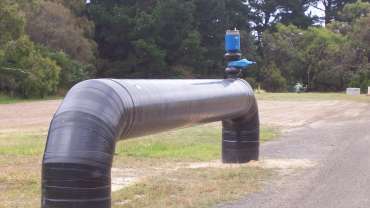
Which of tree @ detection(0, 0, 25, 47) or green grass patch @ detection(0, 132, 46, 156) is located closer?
green grass patch @ detection(0, 132, 46, 156)

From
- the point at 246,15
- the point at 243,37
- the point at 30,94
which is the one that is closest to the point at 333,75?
the point at 243,37

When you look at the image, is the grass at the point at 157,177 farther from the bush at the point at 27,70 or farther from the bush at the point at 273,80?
the bush at the point at 273,80

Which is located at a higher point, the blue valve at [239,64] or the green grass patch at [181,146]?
the blue valve at [239,64]

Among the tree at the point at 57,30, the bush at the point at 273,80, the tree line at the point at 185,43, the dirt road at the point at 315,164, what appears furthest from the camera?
the bush at the point at 273,80

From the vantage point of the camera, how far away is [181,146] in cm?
1689

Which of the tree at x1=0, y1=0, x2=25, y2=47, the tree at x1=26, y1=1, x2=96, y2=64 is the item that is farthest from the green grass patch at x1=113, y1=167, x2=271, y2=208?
the tree at x1=26, y1=1, x2=96, y2=64

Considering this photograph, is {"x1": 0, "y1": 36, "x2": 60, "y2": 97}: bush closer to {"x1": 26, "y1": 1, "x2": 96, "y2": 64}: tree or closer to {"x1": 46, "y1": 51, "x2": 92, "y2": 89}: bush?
{"x1": 46, "y1": 51, "x2": 92, "y2": 89}: bush

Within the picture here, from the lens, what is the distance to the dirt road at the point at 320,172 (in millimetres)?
8812

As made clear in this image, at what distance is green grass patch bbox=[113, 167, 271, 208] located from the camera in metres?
8.65

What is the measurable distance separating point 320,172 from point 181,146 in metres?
5.91

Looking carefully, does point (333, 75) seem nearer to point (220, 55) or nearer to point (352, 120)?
point (220, 55)

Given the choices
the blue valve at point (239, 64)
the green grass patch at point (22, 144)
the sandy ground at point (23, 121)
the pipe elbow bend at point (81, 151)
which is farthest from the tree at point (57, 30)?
the pipe elbow bend at point (81, 151)

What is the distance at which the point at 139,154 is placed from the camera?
14.8m

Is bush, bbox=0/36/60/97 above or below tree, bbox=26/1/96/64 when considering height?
below
